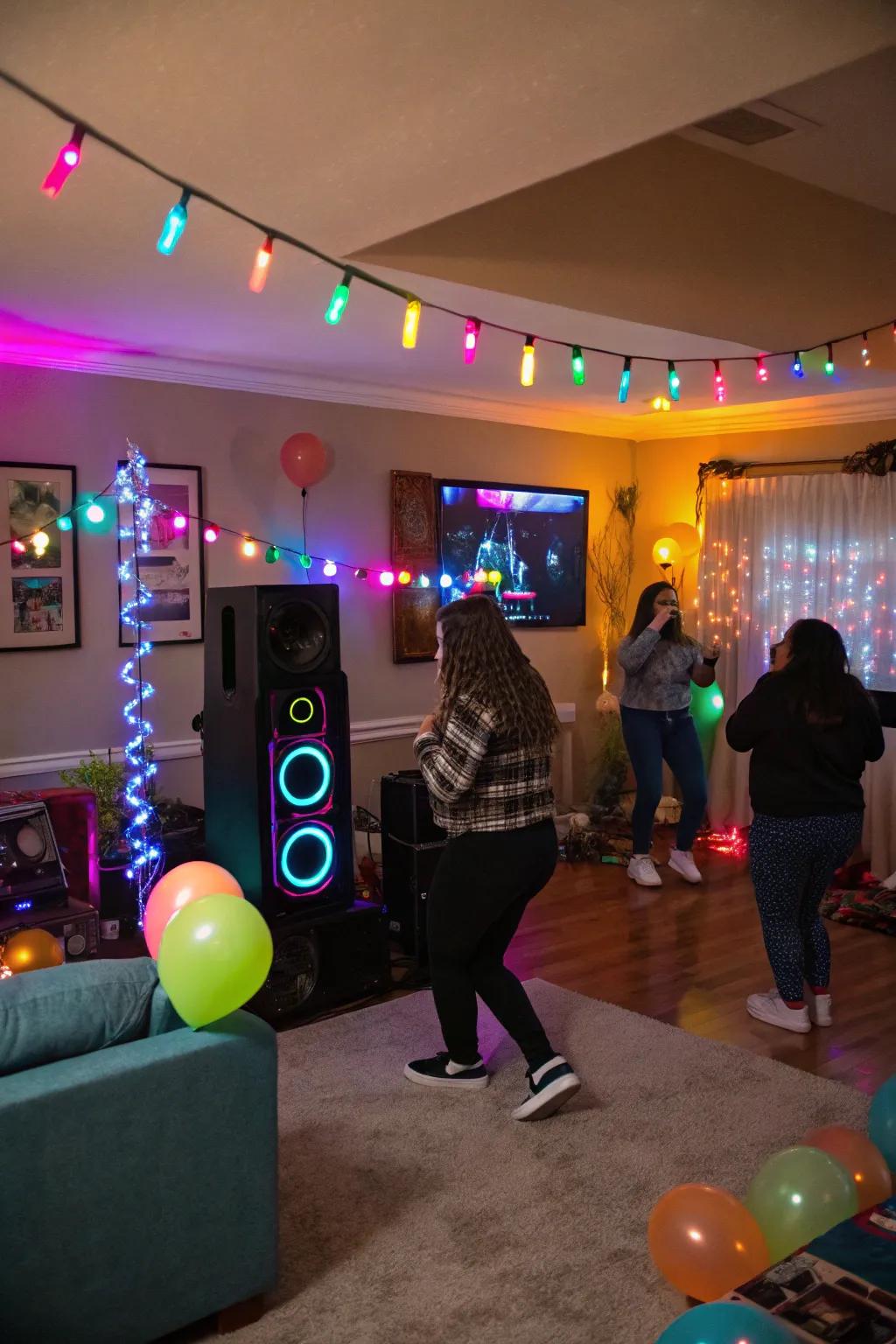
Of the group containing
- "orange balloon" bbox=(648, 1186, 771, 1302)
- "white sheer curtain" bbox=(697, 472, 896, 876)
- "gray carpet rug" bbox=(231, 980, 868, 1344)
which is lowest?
"gray carpet rug" bbox=(231, 980, 868, 1344)

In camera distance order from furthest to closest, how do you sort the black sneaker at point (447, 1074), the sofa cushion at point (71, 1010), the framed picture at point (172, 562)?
the framed picture at point (172, 562), the black sneaker at point (447, 1074), the sofa cushion at point (71, 1010)

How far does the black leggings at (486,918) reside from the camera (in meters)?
2.97

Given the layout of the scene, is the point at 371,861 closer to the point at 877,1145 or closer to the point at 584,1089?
the point at 584,1089

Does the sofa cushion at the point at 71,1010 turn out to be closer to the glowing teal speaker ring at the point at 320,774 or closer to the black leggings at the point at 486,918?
the black leggings at the point at 486,918

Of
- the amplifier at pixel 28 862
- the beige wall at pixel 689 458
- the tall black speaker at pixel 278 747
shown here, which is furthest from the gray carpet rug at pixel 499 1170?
the beige wall at pixel 689 458

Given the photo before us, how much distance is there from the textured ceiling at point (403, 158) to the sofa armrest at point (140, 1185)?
1.79 metres

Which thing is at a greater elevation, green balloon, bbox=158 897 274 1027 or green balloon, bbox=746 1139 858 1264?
green balloon, bbox=158 897 274 1027

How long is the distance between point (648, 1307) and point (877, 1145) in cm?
59

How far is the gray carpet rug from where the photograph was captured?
7.57ft

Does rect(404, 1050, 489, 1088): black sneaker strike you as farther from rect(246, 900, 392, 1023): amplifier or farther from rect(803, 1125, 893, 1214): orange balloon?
rect(803, 1125, 893, 1214): orange balloon

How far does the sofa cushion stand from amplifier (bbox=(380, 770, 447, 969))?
6.57ft

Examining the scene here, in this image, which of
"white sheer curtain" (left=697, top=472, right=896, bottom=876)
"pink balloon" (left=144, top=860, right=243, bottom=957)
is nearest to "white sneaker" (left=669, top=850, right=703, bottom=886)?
"white sheer curtain" (left=697, top=472, right=896, bottom=876)

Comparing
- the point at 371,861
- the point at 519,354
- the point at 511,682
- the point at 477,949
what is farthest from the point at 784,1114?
the point at 519,354

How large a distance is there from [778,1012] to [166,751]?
2.75 metres
